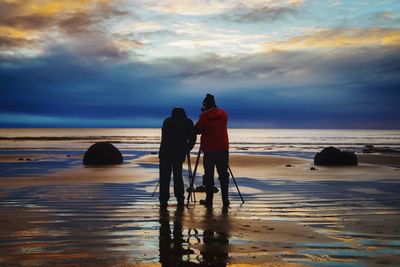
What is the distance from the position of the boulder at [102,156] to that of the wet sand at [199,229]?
40.1 ft

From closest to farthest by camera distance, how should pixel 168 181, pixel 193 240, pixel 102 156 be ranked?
pixel 193 240 < pixel 168 181 < pixel 102 156

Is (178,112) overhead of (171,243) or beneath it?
overhead

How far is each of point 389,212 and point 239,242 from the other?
4460 mm

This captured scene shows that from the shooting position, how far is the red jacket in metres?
10.5

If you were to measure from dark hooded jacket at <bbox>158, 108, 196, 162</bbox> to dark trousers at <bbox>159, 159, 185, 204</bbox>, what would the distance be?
124 millimetres

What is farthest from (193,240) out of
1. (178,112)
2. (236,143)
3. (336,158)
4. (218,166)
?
(236,143)

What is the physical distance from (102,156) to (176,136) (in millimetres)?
15462

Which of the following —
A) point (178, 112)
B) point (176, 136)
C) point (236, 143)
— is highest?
point (178, 112)

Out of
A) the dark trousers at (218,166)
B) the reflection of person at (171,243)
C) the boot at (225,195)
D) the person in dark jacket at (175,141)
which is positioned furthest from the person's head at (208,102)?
the reflection of person at (171,243)

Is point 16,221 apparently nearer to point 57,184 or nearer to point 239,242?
point 239,242

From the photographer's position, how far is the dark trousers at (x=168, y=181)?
10000 millimetres

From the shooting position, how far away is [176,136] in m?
10.6

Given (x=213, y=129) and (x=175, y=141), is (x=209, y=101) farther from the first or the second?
(x=175, y=141)

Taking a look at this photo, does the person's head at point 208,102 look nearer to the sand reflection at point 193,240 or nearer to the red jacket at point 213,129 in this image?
the red jacket at point 213,129
